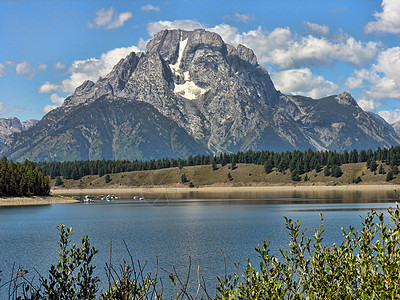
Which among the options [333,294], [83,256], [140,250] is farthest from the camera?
[140,250]

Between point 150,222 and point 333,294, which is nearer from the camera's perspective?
point 333,294

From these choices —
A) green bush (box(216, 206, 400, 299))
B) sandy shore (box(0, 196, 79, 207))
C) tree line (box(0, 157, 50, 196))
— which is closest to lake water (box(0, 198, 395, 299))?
green bush (box(216, 206, 400, 299))

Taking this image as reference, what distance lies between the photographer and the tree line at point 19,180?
169 metres

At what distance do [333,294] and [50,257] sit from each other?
5510 centimetres

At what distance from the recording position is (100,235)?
88.2 m

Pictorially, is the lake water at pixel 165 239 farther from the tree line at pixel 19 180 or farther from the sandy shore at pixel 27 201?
the sandy shore at pixel 27 201

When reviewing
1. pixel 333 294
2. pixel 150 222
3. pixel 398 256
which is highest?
pixel 398 256

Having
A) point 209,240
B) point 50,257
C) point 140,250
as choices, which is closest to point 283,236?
point 209,240

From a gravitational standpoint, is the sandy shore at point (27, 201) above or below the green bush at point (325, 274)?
below

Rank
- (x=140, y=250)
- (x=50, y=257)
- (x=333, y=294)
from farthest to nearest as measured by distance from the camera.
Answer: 1. (x=140, y=250)
2. (x=50, y=257)
3. (x=333, y=294)

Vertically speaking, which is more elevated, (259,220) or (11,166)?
(11,166)

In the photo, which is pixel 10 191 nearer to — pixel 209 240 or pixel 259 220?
pixel 259 220

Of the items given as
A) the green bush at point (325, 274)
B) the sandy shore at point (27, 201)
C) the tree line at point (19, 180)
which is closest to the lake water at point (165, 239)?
the green bush at point (325, 274)

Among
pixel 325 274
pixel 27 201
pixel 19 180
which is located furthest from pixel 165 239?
pixel 27 201
